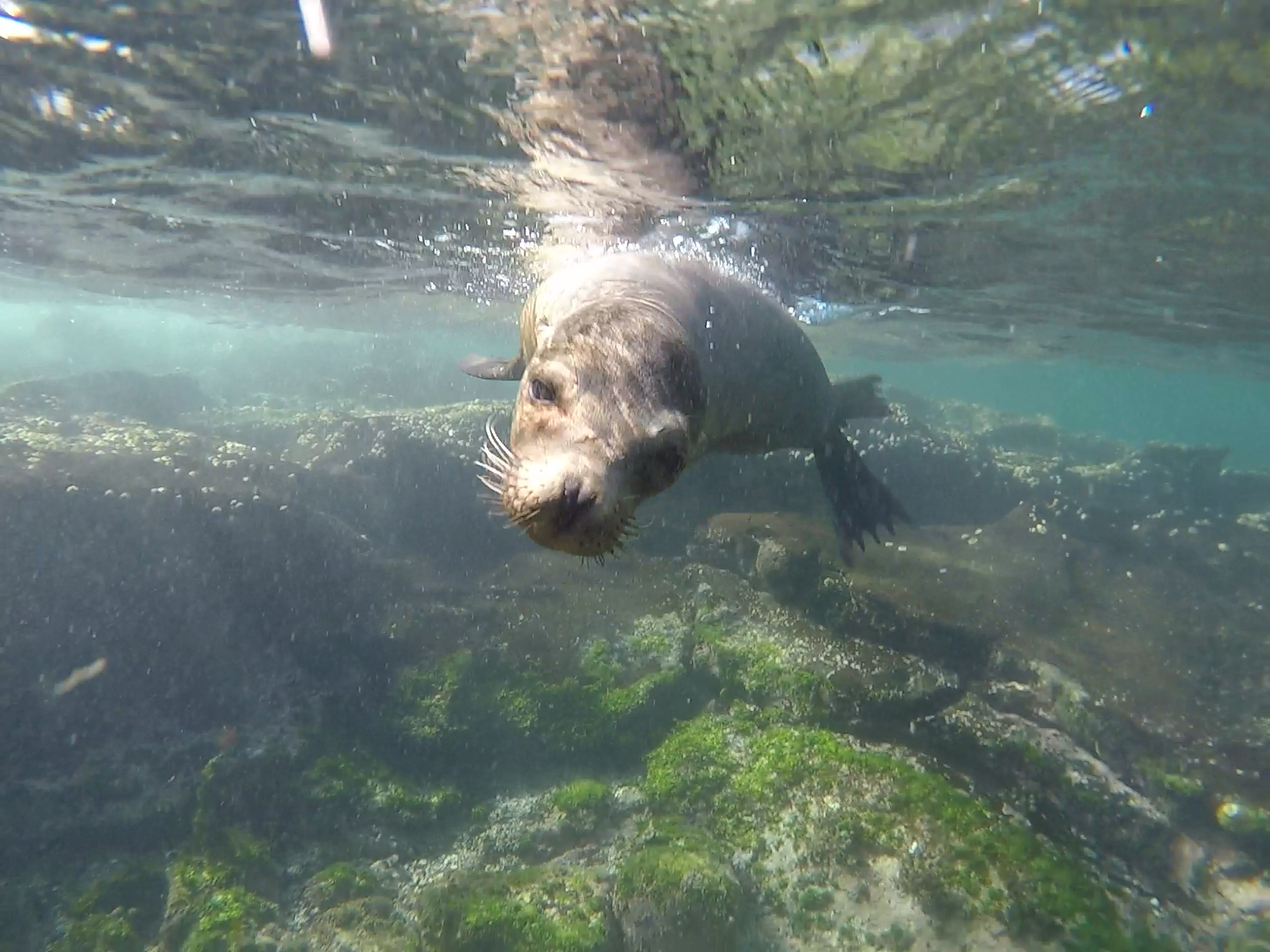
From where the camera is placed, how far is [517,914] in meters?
5.65

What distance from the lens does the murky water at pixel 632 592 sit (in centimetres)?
591

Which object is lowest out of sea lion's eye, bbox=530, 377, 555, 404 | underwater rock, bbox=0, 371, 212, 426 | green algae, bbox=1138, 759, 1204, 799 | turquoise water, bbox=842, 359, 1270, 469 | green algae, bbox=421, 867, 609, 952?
turquoise water, bbox=842, 359, 1270, 469

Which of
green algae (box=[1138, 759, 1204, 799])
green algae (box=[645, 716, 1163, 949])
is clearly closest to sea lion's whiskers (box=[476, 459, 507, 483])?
green algae (box=[645, 716, 1163, 949])

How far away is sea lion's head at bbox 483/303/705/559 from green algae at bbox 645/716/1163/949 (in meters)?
4.72

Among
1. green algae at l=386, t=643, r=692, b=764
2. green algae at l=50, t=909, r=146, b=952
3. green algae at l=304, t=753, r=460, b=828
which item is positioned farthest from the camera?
green algae at l=386, t=643, r=692, b=764

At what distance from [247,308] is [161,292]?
3.91 meters

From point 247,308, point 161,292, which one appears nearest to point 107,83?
point 161,292

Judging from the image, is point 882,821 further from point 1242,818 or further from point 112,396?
point 112,396

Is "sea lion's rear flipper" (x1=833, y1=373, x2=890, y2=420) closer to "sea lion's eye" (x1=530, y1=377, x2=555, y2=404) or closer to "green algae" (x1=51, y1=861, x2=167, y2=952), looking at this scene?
"sea lion's eye" (x1=530, y1=377, x2=555, y2=404)

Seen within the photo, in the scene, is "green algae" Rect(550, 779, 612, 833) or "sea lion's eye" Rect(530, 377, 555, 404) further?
"green algae" Rect(550, 779, 612, 833)

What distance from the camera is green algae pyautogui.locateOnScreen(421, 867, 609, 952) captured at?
217 inches

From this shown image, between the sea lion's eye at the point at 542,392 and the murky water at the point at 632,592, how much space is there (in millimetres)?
4615

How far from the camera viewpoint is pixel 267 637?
8.95m

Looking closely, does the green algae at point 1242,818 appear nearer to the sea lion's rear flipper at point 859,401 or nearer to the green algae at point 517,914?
the sea lion's rear flipper at point 859,401
